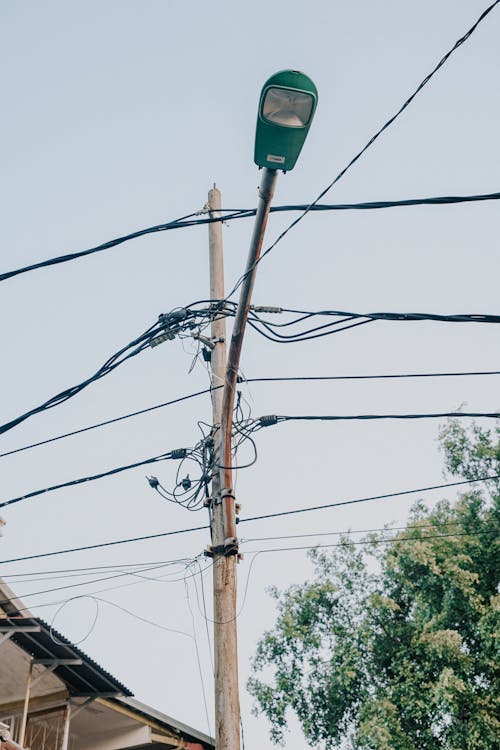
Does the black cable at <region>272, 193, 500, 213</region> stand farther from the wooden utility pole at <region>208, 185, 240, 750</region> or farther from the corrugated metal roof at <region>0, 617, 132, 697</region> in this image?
the corrugated metal roof at <region>0, 617, 132, 697</region>

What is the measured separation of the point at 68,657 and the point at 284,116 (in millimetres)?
10773

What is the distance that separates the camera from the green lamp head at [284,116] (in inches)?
169

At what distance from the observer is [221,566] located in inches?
244

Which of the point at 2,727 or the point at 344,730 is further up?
the point at 344,730

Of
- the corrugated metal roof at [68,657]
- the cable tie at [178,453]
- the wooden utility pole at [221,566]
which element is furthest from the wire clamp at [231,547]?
the corrugated metal roof at [68,657]

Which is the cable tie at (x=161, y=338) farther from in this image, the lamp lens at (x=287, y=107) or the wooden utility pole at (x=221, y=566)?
the lamp lens at (x=287, y=107)

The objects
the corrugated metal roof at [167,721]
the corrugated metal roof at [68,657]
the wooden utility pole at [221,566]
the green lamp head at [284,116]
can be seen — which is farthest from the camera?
the corrugated metal roof at [167,721]

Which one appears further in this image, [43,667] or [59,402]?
[43,667]

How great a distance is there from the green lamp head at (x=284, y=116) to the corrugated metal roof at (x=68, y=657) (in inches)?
363

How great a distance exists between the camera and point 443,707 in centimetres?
1988

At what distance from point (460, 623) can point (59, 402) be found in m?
17.4

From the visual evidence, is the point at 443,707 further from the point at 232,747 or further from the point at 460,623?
the point at 232,747

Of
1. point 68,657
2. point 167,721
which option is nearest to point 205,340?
point 68,657

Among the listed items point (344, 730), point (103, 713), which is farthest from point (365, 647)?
point (103, 713)
